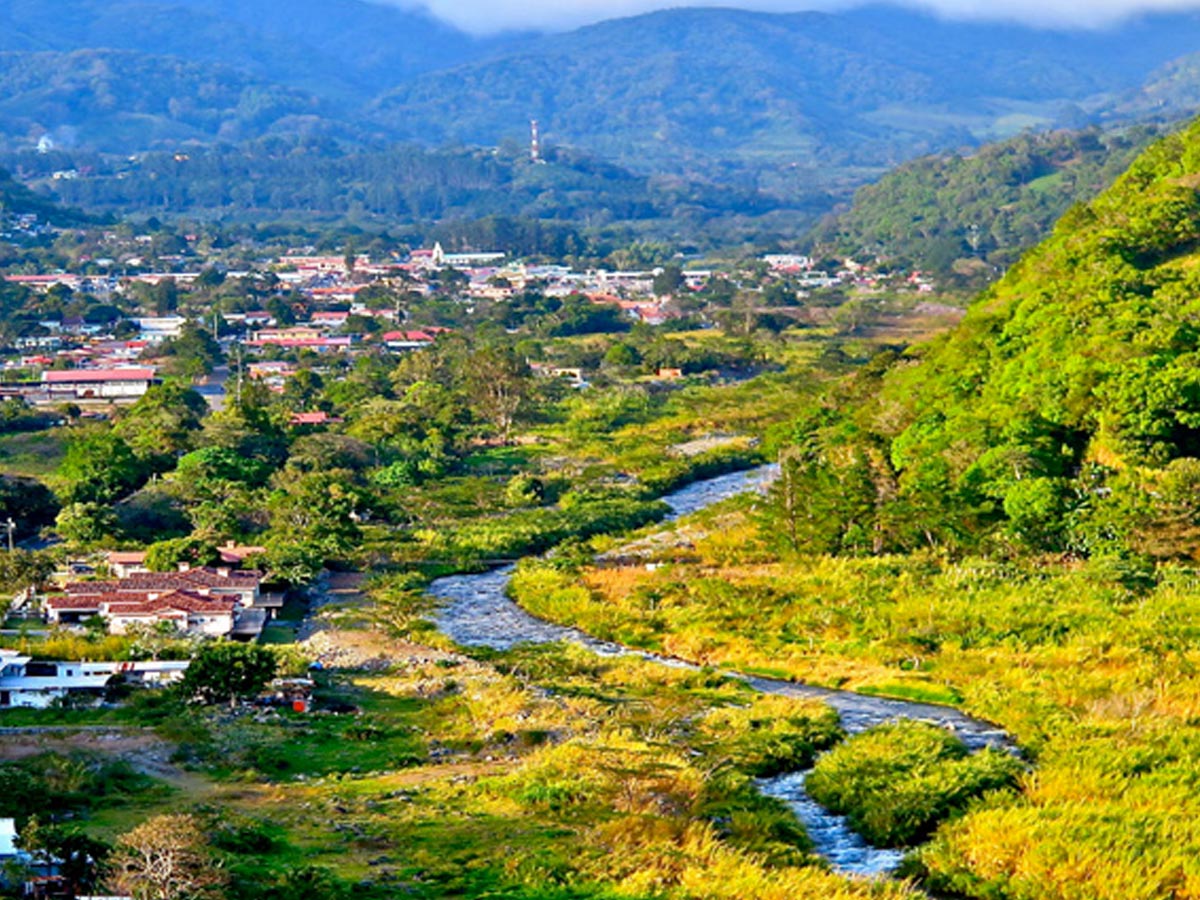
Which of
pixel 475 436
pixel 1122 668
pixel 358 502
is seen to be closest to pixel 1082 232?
pixel 475 436

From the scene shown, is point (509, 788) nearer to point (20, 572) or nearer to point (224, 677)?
point (224, 677)

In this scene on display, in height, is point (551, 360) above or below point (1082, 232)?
below

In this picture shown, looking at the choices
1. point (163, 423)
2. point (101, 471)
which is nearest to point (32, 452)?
point (163, 423)

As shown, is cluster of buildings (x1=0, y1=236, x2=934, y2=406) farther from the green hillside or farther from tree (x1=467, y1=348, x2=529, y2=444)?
the green hillside

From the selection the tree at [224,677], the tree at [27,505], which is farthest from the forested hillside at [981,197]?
the tree at [224,677]

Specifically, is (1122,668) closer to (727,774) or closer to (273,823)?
(727,774)

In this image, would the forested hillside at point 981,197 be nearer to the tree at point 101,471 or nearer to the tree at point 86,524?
the tree at point 101,471

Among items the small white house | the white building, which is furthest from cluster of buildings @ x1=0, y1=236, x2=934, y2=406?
the small white house

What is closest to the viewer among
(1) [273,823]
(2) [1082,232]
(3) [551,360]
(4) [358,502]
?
(1) [273,823]
